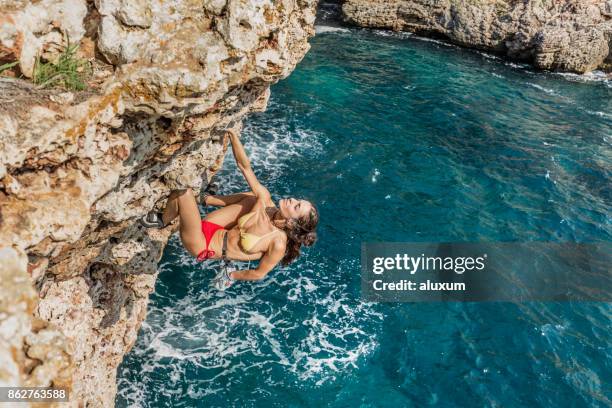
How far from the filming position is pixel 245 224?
7.61 metres

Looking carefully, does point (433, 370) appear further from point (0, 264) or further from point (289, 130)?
point (289, 130)

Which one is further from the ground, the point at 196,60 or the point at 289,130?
the point at 196,60

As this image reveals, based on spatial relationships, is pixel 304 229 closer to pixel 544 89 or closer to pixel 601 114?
pixel 601 114

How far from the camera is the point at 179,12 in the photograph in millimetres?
5594

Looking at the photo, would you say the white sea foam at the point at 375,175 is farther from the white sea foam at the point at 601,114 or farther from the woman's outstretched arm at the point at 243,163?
the white sea foam at the point at 601,114

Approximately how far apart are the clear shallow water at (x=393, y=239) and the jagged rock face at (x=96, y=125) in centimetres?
402

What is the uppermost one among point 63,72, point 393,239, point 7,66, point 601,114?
point 7,66

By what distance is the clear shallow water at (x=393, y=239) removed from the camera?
10.5m

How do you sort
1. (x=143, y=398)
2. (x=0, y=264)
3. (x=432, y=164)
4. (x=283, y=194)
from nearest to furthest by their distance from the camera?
(x=0, y=264) → (x=143, y=398) → (x=283, y=194) → (x=432, y=164)

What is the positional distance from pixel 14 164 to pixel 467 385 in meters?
9.68

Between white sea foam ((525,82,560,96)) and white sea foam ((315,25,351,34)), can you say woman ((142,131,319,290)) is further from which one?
white sea foam ((315,25,351,34))

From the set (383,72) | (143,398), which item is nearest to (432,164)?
(383,72)
